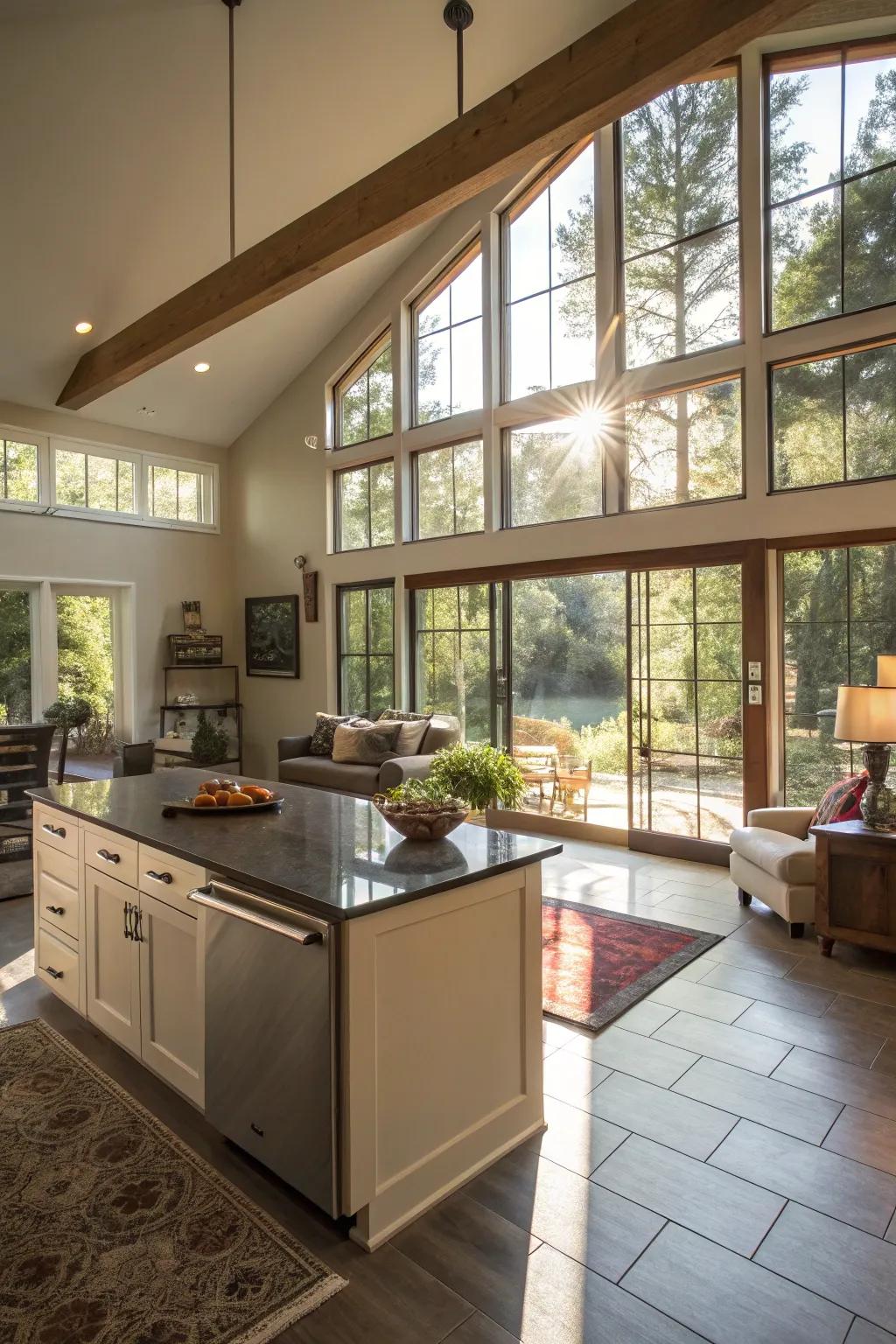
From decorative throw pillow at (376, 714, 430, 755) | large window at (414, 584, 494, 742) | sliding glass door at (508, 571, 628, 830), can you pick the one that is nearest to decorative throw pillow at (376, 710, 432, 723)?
decorative throw pillow at (376, 714, 430, 755)

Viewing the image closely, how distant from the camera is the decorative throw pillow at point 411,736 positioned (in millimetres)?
6625

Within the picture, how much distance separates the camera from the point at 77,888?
2.99 m

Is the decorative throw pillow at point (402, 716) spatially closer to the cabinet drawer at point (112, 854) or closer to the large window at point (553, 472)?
the large window at point (553, 472)

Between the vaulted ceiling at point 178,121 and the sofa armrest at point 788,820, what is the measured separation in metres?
5.05

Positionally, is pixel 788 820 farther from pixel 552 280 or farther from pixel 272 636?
pixel 272 636

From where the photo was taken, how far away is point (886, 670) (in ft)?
12.6

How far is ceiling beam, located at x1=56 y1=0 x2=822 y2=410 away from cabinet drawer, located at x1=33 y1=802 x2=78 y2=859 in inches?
118

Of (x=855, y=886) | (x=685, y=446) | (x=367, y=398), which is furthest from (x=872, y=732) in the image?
(x=367, y=398)

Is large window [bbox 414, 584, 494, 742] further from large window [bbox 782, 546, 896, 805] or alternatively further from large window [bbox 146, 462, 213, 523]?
large window [bbox 146, 462, 213, 523]

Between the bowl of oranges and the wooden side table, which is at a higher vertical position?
the bowl of oranges

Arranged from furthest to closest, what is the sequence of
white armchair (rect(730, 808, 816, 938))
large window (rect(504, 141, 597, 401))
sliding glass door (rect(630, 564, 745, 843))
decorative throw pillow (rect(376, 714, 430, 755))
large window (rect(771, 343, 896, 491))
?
decorative throw pillow (rect(376, 714, 430, 755)) < large window (rect(504, 141, 597, 401)) < sliding glass door (rect(630, 564, 745, 843)) < large window (rect(771, 343, 896, 491)) < white armchair (rect(730, 808, 816, 938))

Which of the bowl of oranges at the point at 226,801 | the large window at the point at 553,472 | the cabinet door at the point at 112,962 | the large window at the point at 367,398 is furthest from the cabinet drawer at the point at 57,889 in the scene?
the large window at the point at 367,398

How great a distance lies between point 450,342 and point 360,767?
385cm

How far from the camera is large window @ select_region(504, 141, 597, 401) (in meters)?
6.05
